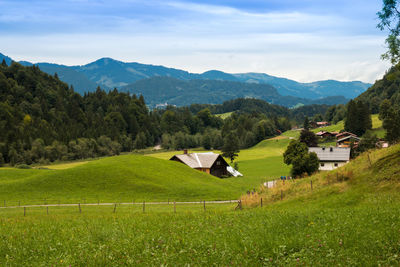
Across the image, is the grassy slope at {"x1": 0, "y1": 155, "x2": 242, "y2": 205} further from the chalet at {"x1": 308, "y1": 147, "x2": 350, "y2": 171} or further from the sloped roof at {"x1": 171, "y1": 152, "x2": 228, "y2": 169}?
the chalet at {"x1": 308, "y1": 147, "x2": 350, "y2": 171}

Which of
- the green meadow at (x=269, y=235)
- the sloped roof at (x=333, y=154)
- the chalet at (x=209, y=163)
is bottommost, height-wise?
the chalet at (x=209, y=163)

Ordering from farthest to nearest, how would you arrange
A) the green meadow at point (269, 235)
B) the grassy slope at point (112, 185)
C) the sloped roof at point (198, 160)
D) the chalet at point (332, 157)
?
the sloped roof at point (198, 160) < the chalet at point (332, 157) < the grassy slope at point (112, 185) < the green meadow at point (269, 235)

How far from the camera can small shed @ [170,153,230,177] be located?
334 ft

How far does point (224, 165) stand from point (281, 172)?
16.4 metres

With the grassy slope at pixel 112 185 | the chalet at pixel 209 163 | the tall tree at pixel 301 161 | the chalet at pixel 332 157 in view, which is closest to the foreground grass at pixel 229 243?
the grassy slope at pixel 112 185

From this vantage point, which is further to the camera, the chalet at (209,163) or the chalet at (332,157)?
the chalet at (209,163)

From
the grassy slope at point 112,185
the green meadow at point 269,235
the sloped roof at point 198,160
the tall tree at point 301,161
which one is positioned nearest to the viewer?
the green meadow at point 269,235

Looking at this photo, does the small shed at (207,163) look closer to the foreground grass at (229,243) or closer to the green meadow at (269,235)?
the green meadow at (269,235)

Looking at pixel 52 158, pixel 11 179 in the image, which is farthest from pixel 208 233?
pixel 52 158

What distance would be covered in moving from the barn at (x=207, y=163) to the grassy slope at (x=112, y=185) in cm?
2146

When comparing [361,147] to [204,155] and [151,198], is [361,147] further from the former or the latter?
[151,198]

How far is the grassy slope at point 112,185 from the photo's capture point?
58.6 metres

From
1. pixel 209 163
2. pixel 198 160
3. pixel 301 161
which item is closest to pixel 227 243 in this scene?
pixel 301 161

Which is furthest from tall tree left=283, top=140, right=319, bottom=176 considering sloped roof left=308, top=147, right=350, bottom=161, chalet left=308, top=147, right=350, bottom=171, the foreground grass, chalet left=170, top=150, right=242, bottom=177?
the foreground grass
